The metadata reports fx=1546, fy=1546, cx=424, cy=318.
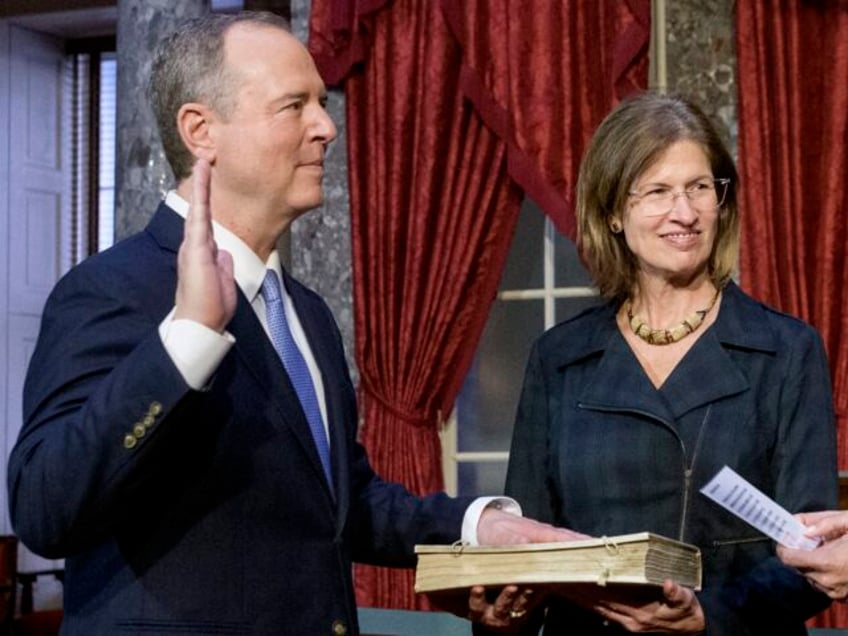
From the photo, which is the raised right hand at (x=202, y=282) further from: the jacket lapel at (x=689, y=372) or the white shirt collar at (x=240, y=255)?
the jacket lapel at (x=689, y=372)

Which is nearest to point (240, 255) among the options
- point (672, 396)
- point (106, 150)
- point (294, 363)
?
point (294, 363)

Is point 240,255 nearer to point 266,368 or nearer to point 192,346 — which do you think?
point 266,368

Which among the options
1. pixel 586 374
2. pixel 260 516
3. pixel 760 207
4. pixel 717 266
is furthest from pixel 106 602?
pixel 760 207

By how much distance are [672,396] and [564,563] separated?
0.63 metres

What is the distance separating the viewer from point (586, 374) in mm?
2832

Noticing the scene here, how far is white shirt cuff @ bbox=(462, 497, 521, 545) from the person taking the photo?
247 centimetres

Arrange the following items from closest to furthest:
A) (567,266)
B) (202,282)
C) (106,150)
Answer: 1. (202,282)
2. (567,266)
3. (106,150)

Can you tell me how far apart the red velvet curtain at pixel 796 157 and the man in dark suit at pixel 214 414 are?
135 inches

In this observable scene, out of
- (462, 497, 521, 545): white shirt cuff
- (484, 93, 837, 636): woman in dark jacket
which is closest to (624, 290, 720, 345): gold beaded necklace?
(484, 93, 837, 636): woman in dark jacket

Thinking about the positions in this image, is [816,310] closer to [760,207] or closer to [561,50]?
[760,207]

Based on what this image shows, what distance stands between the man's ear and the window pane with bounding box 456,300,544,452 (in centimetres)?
430

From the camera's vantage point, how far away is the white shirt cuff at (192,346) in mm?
1896

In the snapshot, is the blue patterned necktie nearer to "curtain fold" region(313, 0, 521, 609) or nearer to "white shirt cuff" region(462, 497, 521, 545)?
"white shirt cuff" region(462, 497, 521, 545)

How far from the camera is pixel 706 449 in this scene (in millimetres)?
2633
